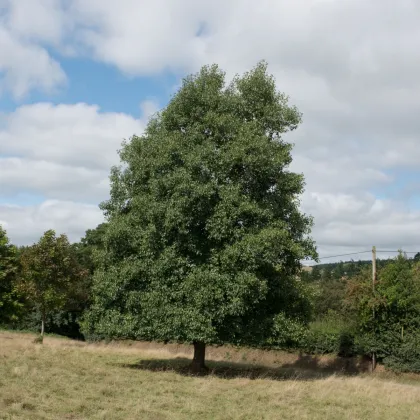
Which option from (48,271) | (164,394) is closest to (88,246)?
(48,271)

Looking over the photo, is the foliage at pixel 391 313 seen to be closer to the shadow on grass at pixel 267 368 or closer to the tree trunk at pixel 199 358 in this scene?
the shadow on grass at pixel 267 368

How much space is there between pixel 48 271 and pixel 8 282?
9.11m

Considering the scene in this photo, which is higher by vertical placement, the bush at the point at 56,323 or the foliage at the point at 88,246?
the foliage at the point at 88,246

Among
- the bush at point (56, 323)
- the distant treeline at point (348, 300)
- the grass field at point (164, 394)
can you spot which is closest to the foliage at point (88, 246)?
the bush at point (56, 323)

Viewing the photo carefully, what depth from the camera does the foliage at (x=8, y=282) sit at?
1505 inches

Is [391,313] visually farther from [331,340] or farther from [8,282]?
[8,282]

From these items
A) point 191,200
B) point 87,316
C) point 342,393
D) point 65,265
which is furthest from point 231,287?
point 65,265

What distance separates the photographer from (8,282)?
128 ft

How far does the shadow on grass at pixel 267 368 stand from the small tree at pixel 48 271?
8.88 meters

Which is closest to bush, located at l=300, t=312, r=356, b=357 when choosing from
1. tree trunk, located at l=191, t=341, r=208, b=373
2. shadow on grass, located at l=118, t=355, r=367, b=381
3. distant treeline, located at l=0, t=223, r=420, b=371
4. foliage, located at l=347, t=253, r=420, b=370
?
distant treeline, located at l=0, t=223, r=420, b=371

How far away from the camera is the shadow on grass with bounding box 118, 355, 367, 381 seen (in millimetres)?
22641

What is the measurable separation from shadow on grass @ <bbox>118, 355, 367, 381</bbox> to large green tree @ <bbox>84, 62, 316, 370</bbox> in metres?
1.54

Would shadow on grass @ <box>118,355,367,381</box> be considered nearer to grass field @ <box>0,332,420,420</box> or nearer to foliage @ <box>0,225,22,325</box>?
grass field @ <box>0,332,420,420</box>

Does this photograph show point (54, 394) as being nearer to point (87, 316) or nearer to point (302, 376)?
point (87, 316)
